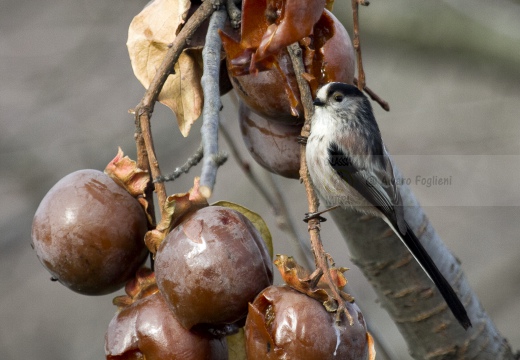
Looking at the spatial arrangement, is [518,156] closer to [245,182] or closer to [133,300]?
[245,182]

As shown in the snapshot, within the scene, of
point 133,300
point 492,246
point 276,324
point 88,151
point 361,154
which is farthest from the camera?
point 492,246

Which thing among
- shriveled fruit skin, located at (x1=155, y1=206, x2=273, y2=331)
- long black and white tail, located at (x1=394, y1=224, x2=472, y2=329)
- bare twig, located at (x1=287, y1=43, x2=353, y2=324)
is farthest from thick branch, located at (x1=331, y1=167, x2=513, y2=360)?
shriveled fruit skin, located at (x1=155, y1=206, x2=273, y2=331)

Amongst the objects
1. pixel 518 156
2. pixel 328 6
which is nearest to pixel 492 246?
pixel 518 156

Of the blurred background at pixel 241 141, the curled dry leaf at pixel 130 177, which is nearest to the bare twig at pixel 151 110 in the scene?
the curled dry leaf at pixel 130 177

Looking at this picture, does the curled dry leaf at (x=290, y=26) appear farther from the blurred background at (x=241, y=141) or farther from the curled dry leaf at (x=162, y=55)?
the blurred background at (x=241, y=141)

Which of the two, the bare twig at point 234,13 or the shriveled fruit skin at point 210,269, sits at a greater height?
the bare twig at point 234,13

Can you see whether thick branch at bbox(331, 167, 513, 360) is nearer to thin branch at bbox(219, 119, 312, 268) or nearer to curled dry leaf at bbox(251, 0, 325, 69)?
thin branch at bbox(219, 119, 312, 268)

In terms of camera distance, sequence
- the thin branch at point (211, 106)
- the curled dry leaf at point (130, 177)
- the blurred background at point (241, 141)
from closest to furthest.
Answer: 1. the thin branch at point (211, 106)
2. the curled dry leaf at point (130, 177)
3. the blurred background at point (241, 141)
